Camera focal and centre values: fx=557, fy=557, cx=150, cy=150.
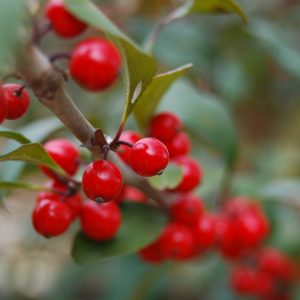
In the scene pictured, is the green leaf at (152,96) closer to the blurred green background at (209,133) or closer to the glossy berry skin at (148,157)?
the glossy berry skin at (148,157)

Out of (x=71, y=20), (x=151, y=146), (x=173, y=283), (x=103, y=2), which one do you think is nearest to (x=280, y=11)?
(x=103, y=2)

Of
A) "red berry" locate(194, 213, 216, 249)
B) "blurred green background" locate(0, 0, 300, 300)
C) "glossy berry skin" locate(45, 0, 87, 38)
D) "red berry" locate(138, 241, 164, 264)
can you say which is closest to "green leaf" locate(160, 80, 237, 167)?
"blurred green background" locate(0, 0, 300, 300)

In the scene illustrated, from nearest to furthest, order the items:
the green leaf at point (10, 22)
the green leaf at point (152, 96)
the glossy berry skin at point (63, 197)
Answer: the green leaf at point (10, 22) < the green leaf at point (152, 96) < the glossy berry skin at point (63, 197)

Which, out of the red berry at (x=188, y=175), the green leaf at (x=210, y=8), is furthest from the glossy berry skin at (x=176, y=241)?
the green leaf at (x=210, y=8)

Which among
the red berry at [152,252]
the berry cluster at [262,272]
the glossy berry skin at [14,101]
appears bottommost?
the berry cluster at [262,272]

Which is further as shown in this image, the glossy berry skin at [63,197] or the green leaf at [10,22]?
the glossy berry skin at [63,197]

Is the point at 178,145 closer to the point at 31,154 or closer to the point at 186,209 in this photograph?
the point at 186,209

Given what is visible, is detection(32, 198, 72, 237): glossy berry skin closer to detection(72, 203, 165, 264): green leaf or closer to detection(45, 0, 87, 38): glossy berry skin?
detection(72, 203, 165, 264): green leaf
